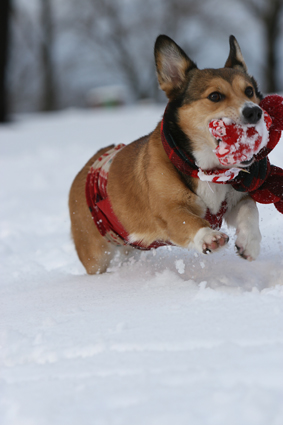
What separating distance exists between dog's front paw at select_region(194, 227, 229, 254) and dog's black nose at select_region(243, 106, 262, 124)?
58 cm

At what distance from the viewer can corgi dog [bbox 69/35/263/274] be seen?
8.83 feet

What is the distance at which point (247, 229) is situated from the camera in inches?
107

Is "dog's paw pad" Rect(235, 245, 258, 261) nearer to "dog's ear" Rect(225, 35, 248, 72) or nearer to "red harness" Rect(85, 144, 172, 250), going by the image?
"red harness" Rect(85, 144, 172, 250)

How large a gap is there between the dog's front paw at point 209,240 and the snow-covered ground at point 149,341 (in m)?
0.21

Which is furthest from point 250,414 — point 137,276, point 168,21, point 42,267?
point 168,21

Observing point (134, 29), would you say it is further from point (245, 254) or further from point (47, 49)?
point (245, 254)

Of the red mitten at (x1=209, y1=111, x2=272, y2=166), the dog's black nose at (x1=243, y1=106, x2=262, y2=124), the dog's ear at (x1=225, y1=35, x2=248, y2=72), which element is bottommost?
the red mitten at (x1=209, y1=111, x2=272, y2=166)

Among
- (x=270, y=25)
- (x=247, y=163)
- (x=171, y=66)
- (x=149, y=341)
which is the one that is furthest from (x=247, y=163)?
(x=270, y=25)

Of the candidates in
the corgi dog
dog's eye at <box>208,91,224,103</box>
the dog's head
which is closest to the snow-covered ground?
the corgi dog

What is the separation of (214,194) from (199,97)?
1.81 ft

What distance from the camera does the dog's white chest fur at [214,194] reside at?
2.87m

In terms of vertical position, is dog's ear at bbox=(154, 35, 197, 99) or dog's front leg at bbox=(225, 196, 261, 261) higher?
dog's ear at bbox=(154, 35, 197, 99)

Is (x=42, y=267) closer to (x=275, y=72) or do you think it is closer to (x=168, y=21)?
(x=275, y=72)

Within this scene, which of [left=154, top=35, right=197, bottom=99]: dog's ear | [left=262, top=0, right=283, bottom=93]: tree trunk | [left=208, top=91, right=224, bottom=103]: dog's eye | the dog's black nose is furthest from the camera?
[left=262, top=0, right=283, bottom=93]: tree trunk
